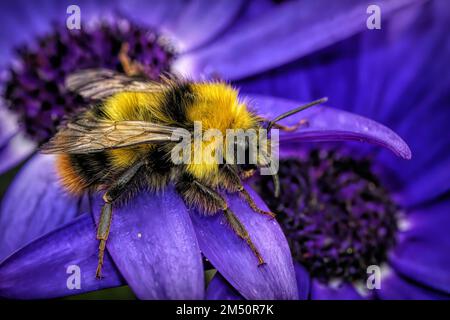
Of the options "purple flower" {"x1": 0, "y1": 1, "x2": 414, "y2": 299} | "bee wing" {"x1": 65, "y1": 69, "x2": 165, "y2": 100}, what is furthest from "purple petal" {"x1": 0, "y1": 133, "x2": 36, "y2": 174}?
"bee wing" {"x1": 65, "y1": 69, "x2": 165, "y2": 100}

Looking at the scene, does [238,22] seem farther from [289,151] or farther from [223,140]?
[223,140]

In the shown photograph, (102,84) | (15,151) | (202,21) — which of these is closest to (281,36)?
(202,21)

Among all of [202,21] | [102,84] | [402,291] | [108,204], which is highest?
[202,21]

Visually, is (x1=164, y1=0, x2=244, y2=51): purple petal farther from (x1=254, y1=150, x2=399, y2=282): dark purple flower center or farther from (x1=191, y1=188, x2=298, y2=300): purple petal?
(x1=191, y1=188, x2=298, y2=300): purple petal

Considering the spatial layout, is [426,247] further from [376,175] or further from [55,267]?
[55,267]

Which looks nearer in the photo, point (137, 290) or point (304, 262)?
point (137, 290)

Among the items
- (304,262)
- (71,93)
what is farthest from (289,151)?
(71,93)
